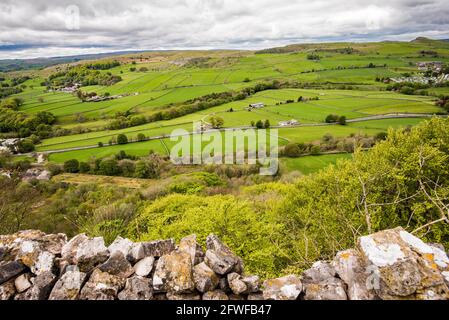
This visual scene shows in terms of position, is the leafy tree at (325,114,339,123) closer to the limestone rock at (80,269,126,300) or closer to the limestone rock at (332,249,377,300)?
the limestone rock at (332,249,377,300)

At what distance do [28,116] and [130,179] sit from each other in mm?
57418

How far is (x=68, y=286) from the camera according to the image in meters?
5.10

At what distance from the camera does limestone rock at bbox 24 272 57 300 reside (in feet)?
16.4

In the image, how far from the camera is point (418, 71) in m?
130

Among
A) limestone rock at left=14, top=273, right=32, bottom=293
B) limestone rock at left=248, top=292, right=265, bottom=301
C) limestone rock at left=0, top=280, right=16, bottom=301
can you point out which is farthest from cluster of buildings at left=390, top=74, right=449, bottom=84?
limestone rock at left=0, top=280, right=16, bottom=301

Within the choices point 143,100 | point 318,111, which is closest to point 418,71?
point 318,111

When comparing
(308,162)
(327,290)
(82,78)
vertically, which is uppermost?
(82,78)

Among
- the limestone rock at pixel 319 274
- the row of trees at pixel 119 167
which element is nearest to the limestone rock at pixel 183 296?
the limestone rock at pixel 319 274

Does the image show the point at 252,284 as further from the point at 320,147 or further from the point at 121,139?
the point at 121,139

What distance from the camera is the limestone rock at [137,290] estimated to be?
197 inches

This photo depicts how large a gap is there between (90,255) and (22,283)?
1.30 meters

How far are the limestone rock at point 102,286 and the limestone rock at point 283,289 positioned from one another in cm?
284

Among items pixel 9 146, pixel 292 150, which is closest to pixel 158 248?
pixel 292 150

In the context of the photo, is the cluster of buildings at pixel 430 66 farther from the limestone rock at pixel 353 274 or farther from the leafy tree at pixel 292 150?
the limestone rock at pixel 353 274
